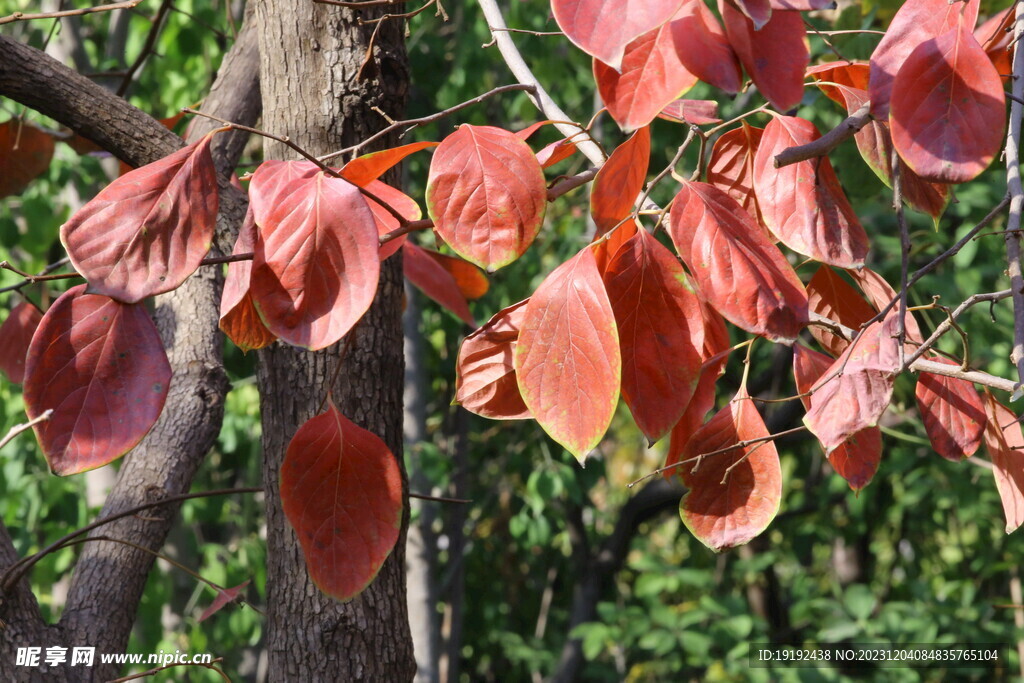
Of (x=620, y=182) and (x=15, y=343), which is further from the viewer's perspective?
(x=15, y=343)

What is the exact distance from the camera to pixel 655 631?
101 inches

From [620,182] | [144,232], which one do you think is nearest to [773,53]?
[620,182]

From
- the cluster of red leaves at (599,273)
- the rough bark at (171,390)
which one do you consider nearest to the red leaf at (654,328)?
Answer: the cluster of red leaves at (599,273)

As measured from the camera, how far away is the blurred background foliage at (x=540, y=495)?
217 cm

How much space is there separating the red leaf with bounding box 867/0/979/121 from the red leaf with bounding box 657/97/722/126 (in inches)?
7.9

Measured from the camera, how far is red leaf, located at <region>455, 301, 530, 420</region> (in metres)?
0.69

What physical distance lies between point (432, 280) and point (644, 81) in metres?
0.52

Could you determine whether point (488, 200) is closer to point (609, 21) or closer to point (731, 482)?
point (609, 21)

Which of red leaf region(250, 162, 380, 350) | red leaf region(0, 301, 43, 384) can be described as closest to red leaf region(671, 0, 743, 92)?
red leaf region(250, 162, 380, 350)

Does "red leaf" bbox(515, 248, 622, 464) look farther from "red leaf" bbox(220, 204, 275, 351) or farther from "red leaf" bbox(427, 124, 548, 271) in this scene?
"red leaf" bbox(220, 204, 275, 351)

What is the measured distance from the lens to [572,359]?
22.6 inches

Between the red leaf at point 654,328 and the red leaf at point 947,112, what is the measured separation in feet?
0.56

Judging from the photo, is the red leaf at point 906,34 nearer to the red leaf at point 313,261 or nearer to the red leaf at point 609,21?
the red leaf at point 609,21

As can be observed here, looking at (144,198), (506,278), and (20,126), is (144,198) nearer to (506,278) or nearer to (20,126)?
(20,126)
